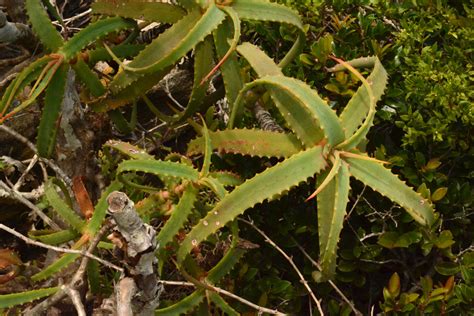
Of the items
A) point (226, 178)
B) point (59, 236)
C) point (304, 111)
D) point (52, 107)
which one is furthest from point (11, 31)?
point (304, 111)

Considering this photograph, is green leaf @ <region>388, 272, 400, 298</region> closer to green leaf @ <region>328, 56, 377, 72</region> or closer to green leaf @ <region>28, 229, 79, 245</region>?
green leaf @ <region>328, 56, 377, 72</region>

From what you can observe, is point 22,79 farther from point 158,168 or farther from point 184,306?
point 184,306

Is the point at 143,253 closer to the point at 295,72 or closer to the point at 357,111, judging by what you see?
the point at 357,111

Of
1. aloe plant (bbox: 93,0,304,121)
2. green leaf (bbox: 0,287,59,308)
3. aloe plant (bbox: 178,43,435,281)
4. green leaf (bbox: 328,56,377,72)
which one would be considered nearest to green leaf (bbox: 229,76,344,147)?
aloe plant (bbox: 178,43,435,281)

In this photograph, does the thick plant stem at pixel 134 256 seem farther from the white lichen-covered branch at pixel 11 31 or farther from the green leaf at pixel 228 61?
the white lichen-covered branch at pixel 11 31

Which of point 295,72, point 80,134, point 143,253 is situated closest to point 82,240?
point 143,253

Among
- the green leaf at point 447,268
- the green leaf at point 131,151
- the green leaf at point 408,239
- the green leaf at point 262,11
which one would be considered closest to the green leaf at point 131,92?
the green leaf at point 131,151
